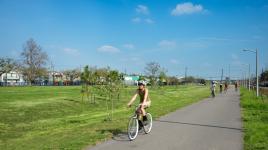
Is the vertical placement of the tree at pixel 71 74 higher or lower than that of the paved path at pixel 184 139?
higher

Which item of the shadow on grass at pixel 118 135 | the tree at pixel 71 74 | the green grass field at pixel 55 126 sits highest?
the tree at pixel 71 74

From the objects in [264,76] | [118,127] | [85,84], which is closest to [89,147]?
[118,127]

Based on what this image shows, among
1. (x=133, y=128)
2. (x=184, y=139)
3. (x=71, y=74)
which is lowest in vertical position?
(x=184, y=139)

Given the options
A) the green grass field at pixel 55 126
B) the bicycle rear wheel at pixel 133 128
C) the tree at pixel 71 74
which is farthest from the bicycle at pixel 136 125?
the tree at pixel 71 74

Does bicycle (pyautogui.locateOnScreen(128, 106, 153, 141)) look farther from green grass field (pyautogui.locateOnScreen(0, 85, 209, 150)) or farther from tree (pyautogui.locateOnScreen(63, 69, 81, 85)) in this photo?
tree (pyautogui.locateOnScreen(63, 69, 81, 85))

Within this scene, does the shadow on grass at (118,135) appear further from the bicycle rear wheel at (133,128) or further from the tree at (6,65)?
the tree at (6,65)

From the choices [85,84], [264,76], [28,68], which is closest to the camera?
[85,84]

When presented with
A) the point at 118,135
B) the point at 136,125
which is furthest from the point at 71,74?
the point at 136,125

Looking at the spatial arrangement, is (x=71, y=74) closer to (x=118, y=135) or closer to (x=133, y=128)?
(x=118, y=135)

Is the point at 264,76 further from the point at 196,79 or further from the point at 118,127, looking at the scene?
the point at 118,127

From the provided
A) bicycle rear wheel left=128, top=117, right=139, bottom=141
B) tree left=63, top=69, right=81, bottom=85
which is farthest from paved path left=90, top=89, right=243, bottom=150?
tree left=63, top=69, right=81, bottom=85

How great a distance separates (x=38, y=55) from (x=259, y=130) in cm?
8158

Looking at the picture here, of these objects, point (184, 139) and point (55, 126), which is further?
point (55, 126)

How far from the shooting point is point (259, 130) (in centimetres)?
1241
